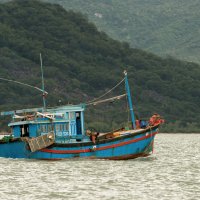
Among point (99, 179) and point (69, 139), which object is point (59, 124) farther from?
point (99, 179)

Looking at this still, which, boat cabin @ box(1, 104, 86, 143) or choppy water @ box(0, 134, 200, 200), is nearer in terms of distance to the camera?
choppy water @ box(0, 134, 200, 200)

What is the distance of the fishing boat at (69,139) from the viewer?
201ft

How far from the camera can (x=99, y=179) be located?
4878cm

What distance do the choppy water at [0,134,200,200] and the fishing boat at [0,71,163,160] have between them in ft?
2.88

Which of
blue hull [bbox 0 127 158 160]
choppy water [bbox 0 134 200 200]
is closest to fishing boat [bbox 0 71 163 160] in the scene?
blue hull [bbox 0 127 158 160]

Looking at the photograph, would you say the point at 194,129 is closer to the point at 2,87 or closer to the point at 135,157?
the point at 2,87

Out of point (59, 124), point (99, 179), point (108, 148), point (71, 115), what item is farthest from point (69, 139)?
point (99, 179)

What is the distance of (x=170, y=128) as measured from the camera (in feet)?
613

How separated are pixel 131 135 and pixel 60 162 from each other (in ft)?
19.7

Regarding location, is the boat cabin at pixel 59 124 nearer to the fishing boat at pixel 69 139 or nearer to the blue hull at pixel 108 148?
the fishing boat at pixel 69 139

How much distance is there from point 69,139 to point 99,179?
1558 cm

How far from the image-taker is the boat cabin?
64.4 meters

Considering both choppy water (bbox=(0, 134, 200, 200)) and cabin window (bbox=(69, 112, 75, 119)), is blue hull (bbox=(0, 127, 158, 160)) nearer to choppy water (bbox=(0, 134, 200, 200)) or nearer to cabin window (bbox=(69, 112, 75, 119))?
choppy water (bbox=(0, 134, 200, 200))

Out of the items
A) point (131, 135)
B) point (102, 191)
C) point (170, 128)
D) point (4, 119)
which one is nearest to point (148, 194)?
point (102, 191)
